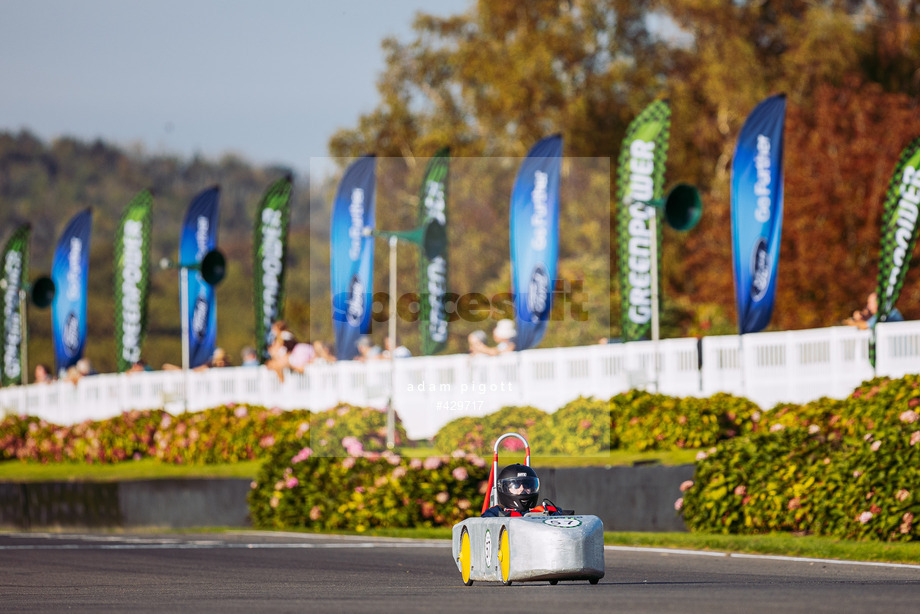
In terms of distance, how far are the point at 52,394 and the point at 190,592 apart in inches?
1235

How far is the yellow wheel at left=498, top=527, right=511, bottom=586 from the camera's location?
12.1 m

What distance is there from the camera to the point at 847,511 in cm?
1769

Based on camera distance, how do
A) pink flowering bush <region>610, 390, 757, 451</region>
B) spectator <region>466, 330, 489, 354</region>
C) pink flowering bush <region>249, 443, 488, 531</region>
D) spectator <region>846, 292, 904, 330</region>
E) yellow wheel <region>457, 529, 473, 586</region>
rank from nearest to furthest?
1. yellow wheel <region>457, 529, 473, 586</region>
2. pink flowering bush <region>249, 443, 488, 531</region>
3. pink flowering bush <region>610, 390, 757, 451</region>
4. spectator <region>846, 292, 904, 330</region>
5. spectator <region>466, 330, 489, 354</region>

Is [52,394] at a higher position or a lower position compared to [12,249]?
lower

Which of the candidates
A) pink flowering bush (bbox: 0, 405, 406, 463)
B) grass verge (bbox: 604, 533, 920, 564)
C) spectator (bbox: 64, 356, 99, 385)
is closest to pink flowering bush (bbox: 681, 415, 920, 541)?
grass verge (bbox: 604, 533, 920, 564)

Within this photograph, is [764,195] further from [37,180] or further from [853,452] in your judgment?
[37,180]

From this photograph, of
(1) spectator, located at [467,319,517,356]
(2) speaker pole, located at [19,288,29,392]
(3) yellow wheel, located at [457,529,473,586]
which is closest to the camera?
(3) yellow wheel, located at [457,529,473,586]

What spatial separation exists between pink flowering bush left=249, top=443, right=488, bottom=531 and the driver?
10200 mm

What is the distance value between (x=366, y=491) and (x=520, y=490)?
11355 millimetres

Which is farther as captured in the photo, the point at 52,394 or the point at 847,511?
the point at 52,394

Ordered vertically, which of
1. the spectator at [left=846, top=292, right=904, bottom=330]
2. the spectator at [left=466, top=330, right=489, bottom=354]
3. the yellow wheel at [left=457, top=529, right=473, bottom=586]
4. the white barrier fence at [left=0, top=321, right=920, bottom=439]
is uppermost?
the spectator at [left=846, top=292, right=904, bottom=330]

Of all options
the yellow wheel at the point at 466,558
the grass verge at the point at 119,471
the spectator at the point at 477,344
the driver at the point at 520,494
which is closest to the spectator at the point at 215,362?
the grass verge at the point at 119,471

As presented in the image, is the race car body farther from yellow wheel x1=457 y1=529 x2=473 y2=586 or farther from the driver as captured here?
yellow wheel x1=457 y1=529 x2=473 y2=586

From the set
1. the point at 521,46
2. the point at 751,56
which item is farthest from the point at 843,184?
the point at 521,46
